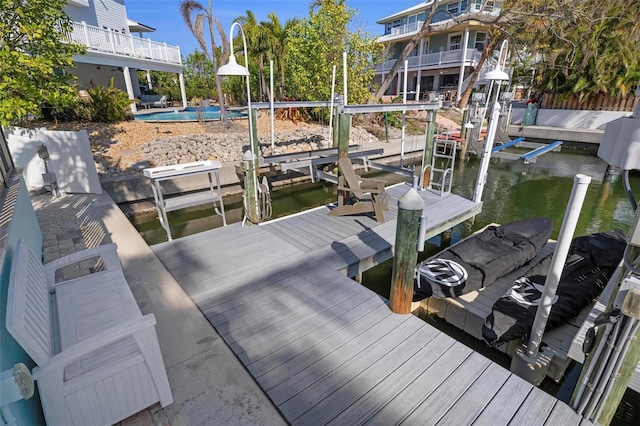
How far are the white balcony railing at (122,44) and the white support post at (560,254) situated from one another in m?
15.0

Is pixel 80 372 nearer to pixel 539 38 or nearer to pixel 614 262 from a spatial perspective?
pixel 614 262

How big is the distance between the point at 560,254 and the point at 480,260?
76.4 inches

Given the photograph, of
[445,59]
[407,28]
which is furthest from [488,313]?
[407,28]

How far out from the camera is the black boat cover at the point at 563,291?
3711 millimetres

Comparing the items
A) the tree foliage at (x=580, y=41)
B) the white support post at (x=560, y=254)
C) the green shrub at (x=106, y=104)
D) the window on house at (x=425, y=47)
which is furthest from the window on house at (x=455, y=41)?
the white support post at (x=560, y=254)

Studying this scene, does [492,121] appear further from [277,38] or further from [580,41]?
[277,38]

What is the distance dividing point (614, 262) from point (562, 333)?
6.63 feet

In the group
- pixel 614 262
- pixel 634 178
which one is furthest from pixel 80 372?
pixel 634 178

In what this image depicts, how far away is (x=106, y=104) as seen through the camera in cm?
1311

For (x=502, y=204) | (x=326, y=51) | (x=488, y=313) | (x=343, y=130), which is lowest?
(x=502, y=204)

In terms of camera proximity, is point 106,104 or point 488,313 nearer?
point 488,313

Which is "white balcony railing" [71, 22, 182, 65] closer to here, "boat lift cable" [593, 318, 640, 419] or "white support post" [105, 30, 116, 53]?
"white support post" [105, 30, 116, 53]

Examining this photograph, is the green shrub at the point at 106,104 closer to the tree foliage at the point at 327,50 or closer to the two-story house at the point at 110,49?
the two-story house at the point at 110,49

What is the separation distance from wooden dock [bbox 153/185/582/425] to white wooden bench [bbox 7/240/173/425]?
0.93 metres
